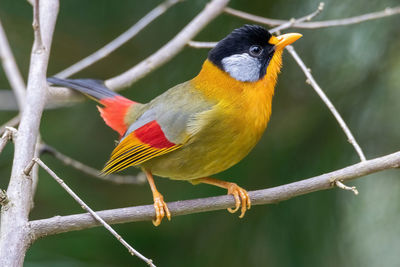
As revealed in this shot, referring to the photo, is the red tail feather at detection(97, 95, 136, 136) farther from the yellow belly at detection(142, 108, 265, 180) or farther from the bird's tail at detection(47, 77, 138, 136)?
the yellow belly at detection(142, 108, 265, 180)

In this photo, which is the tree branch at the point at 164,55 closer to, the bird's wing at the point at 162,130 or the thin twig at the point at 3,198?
the bird's wing at the point at 162,130

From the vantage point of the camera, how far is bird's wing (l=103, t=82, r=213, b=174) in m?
2.97

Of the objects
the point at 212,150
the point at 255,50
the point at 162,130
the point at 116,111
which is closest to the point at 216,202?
the point at 212,150

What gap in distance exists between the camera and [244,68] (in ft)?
10.0

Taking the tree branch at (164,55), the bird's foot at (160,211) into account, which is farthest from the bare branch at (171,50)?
the bird's foot at (160,211)

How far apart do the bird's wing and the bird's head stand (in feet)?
0.73

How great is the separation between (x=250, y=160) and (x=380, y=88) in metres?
0.87

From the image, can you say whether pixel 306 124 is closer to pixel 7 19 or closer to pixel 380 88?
pixel 380 88

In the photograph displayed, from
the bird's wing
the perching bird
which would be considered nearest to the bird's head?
the perching bird

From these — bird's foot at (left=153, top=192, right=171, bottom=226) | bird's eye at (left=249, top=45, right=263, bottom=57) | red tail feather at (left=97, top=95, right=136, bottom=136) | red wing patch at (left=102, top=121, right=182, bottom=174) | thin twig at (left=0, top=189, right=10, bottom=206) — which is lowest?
thin twig at (left=0, top=189, right=10, bottom=206)

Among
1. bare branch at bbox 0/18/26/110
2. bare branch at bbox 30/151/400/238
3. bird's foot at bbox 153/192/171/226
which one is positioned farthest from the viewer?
bare branch at bbox 0/18/26/110

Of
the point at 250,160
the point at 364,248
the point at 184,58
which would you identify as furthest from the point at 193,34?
the point at 364,248

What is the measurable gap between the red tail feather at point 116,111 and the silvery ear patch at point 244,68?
748 millimetres

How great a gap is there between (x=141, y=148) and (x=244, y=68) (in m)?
0.67
